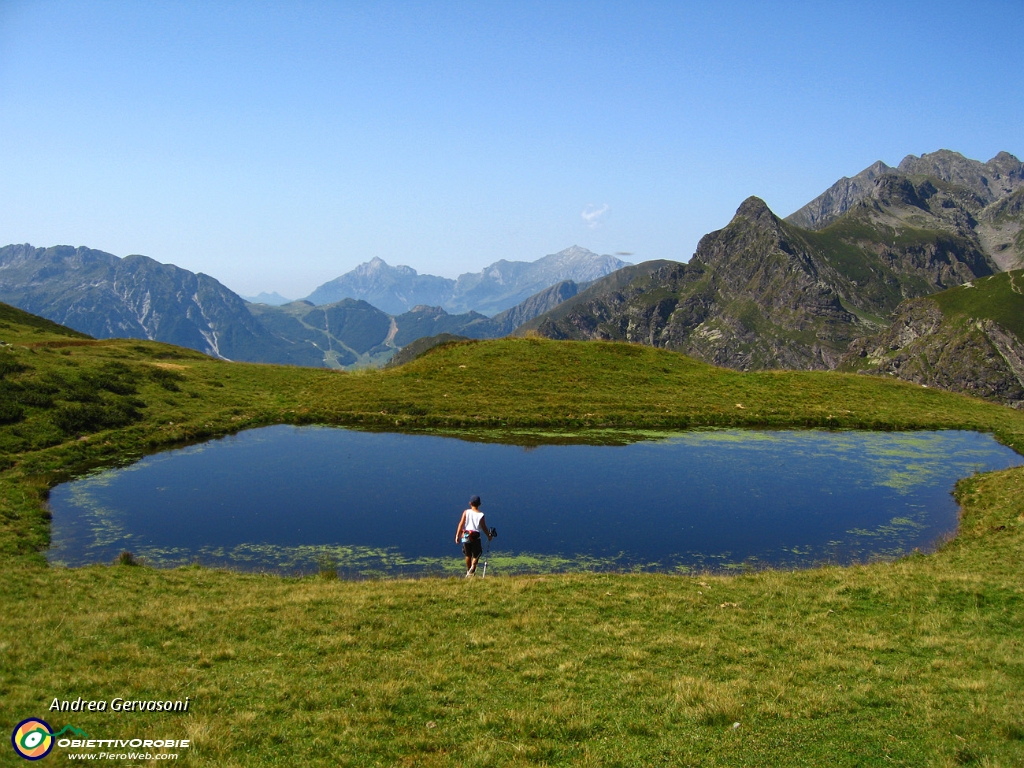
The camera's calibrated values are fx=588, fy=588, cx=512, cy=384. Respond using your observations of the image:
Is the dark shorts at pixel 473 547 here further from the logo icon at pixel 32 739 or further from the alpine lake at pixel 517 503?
the logo icon at pixel 32 739

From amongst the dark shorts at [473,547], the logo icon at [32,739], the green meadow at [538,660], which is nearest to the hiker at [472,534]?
the dark shorts at [473,547]

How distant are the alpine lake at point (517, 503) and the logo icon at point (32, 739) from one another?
1357 cm

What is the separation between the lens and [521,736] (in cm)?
1216

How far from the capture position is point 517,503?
3378 centimetres

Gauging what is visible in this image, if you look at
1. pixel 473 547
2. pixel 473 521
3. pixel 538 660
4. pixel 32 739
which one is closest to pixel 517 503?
pixel 473 521

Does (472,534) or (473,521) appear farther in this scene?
(473,521)

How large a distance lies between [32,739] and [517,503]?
80.9 ft

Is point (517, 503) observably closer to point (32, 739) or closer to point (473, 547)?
point (473, 547)

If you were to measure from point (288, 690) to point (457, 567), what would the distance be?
40.9 feet

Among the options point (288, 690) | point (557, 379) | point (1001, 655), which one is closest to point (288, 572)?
point (288, 690)

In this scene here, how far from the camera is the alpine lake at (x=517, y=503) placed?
26.9 meters

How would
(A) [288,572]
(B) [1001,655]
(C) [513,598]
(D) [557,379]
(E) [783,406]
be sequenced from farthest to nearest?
(D) [557,379], (E) [783,406], (A) [288,572], (C) [513,598], (B) [1001,655]

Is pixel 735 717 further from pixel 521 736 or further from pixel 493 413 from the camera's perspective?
pixel 493 413

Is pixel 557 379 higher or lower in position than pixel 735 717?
higher
